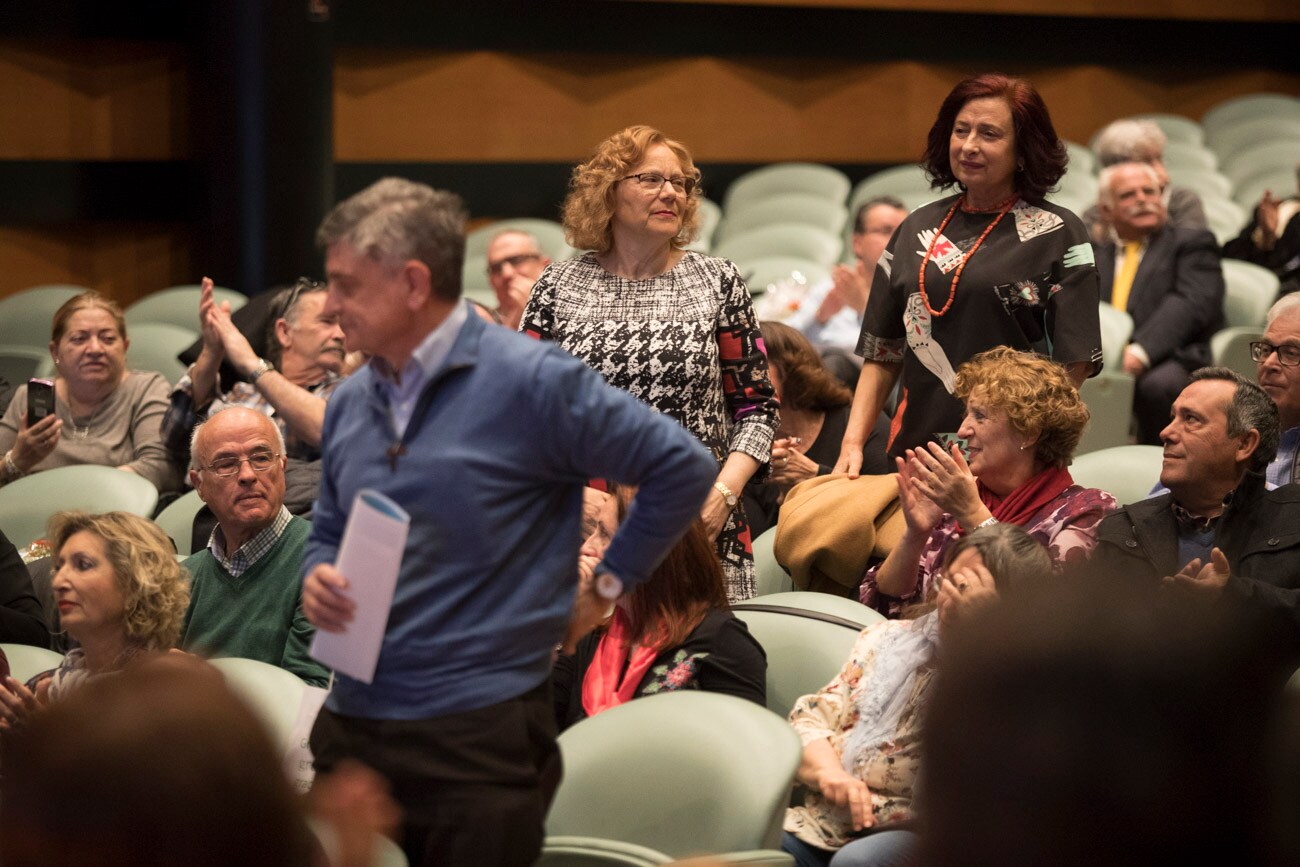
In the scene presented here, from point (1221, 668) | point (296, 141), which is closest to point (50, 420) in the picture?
point (296, 141)

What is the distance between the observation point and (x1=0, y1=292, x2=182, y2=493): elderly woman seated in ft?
13.9

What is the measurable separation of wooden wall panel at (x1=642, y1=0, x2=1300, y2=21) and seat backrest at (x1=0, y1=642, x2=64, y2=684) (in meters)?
6.06

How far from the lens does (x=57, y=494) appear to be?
3789mm

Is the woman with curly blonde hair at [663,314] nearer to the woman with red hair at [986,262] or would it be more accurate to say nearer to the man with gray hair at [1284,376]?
the woman with red hair at [986,262]

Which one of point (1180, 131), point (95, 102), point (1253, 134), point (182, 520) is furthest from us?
point (1180, 131)

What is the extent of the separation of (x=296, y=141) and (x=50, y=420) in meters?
2.48

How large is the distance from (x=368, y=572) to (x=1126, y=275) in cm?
413

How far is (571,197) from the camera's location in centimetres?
305

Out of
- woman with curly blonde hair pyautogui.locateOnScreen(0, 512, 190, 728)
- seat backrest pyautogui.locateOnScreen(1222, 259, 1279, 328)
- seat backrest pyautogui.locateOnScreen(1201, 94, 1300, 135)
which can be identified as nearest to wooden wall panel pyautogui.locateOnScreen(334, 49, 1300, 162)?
seat backrest pyautogui.locateOnScreen(1201, 94, 1300, 135)

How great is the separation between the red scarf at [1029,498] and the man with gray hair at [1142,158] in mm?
2533

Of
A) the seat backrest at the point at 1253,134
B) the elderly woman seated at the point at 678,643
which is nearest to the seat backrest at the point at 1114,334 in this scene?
the elderly woman seated at the point at 678,643

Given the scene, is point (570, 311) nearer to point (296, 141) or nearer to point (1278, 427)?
point (1278, 427)

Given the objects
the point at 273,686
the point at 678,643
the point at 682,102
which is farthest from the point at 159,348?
the point at 682,102

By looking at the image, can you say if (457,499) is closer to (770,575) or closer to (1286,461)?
(770,575)
